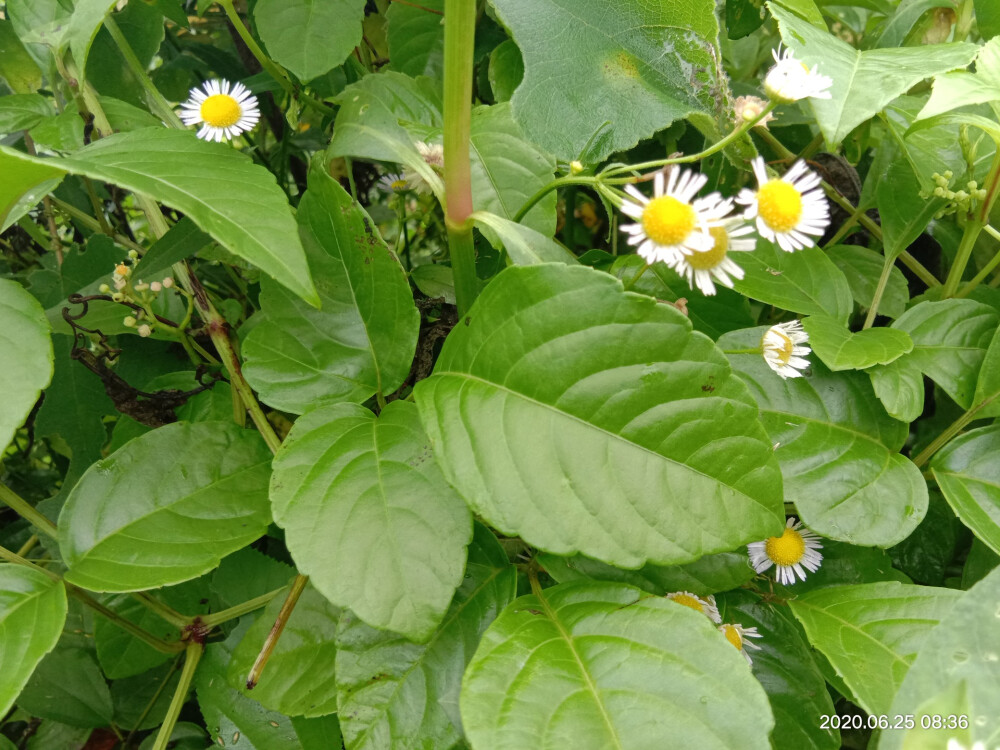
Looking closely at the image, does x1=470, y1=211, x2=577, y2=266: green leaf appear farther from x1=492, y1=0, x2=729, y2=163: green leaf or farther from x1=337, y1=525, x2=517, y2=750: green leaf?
x1=337, y1=525, x2=517, y2=750: green leaf

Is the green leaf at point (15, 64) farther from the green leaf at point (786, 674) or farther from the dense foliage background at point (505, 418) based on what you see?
the green leaf at point (786, 674)

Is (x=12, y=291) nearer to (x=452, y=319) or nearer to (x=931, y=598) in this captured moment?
(x=452, y=319)

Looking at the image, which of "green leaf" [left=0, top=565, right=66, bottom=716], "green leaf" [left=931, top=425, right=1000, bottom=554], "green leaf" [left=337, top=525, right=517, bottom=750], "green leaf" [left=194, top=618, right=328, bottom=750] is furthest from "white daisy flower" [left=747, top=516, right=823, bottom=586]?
"green leaf" [left=0, top=565, right=66, bottom=716]

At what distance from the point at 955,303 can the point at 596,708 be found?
0.48 m

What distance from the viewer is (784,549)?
61 centimetres

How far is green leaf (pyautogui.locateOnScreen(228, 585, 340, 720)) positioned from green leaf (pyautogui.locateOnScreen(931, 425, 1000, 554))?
0.51m

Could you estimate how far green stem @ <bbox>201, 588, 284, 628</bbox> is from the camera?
2.12 feet

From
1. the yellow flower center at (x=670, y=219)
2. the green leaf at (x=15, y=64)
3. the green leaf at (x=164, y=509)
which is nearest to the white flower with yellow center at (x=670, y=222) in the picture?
the yellow flower center at (x=670, y=219)

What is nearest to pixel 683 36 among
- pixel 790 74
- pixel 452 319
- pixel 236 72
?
pixel 790 74

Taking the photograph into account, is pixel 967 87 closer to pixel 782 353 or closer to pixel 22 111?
pixel 782 353

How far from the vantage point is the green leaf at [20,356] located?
44cm

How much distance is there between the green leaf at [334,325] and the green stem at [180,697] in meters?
0.28

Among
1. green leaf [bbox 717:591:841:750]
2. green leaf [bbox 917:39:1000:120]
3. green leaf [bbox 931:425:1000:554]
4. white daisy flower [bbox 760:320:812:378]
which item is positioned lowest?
green leaf [bbox 717:591:841:750]

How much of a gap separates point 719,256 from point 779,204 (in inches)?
2.2
